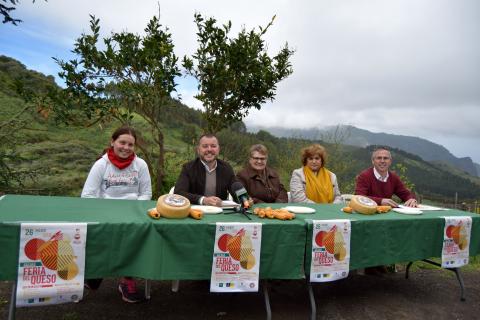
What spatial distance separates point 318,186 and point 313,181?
0.28 ft

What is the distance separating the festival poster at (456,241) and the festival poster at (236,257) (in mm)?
2028

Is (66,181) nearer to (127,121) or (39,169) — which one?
(39,169)

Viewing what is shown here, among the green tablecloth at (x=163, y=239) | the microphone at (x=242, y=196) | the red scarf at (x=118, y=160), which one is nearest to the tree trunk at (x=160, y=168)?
the red scarf at (x=118, y=160)

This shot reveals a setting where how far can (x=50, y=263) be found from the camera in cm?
201

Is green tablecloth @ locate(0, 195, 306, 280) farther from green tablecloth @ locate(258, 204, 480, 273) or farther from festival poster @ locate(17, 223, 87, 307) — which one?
green tablecloth @ locate(258, 204, 480, 273)

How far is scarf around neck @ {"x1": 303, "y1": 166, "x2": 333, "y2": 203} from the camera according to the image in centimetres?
423

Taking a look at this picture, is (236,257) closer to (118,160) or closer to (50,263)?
(50,263)

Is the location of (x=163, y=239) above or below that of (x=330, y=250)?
above

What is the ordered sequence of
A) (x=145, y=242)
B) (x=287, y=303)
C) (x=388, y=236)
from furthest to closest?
(x=287, y=303), (x=388, y=236), (x=145, y=242)

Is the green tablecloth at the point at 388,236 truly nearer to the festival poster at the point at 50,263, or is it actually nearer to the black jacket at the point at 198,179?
the black jacket at the point at 198,179

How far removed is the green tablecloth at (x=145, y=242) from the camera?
6.83ft

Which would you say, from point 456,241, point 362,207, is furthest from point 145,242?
point 456,241

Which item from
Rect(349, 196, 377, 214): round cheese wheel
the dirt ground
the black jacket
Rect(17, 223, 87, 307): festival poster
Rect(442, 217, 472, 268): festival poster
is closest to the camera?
Rect(17, 223, 87, 307): festival poster

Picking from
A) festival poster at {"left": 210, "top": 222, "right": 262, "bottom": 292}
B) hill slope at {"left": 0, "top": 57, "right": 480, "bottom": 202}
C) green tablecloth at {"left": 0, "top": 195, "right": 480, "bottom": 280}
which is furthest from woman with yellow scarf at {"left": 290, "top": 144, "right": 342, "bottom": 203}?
hill slope at {"left": 0, "top": 57, "right": 480, "bottom": 202}
